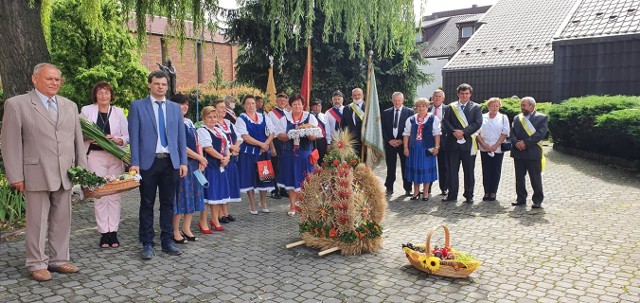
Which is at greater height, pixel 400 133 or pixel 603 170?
pixel 400 133

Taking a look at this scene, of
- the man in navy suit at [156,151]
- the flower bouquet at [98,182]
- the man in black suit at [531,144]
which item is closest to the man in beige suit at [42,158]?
the flower bouquet at [98,182]

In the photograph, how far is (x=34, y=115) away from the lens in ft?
15.3

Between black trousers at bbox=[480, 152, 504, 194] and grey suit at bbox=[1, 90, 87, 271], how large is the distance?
22.1 ft

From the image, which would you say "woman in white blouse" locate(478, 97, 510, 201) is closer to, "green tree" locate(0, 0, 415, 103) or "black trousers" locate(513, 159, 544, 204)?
"black trousers" locate(513, 159, 544, 204)

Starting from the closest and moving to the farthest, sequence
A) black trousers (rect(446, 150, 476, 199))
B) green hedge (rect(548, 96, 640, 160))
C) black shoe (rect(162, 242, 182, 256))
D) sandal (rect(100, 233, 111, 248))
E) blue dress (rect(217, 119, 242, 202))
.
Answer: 1. black shoe (rect(162, 242, 182, 256))
2. sandal (rect(100, 233, 111, 248))
3. blue dress (rect(217, 119, 242, 202))
4. black trousers (rect(446, 150, 476, 199))
5. green hedge (rect(548, 96, 640, 160))

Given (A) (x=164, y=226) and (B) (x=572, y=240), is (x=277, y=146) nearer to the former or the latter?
(A) (x=164, y=226)

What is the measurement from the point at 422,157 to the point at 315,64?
25.8 ft

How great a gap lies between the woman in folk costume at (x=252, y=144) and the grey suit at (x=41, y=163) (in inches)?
115

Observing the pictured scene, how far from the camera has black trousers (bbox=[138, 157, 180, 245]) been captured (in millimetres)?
5402

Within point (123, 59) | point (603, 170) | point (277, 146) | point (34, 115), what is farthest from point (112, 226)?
point (123, 59)

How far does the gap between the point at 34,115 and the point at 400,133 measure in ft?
20.7

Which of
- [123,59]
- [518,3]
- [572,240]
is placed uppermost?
[518,3]

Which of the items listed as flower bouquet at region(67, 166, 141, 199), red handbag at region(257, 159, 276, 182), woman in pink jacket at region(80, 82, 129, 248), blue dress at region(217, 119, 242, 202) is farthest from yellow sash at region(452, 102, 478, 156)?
flower bouquet at region(67, 166, 141, 199)

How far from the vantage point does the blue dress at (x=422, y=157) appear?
353 inches
